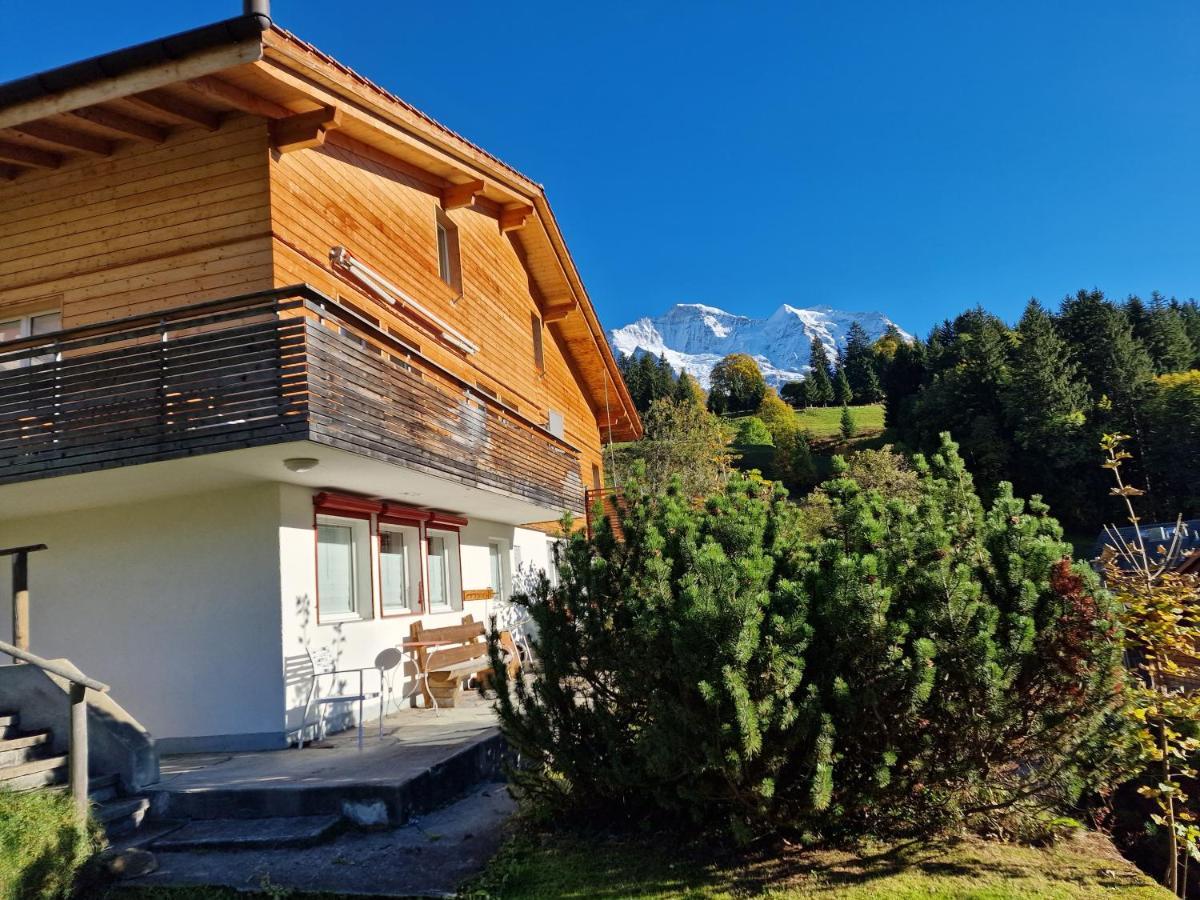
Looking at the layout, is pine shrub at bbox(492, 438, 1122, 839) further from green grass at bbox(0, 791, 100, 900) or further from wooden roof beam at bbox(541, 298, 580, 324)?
wooden roof beam at bbox(541, 298, 580, 324)

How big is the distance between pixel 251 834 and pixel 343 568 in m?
4.63

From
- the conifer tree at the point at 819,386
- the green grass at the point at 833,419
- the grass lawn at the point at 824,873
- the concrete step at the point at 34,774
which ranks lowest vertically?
the grass lawn at the point at 824,873

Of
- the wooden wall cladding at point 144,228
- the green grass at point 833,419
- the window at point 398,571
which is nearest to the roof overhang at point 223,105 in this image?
the wooden wall cladding at point 144,228

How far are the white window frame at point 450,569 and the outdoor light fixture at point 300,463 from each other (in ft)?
15.9

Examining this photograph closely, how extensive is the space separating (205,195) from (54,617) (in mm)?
5347

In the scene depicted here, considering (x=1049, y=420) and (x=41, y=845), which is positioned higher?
(x=1049, y=420)

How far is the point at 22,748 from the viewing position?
647 cm

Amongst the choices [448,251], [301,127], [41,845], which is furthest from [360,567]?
[448,251]

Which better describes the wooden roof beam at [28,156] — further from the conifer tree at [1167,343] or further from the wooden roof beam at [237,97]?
the conifer tree at [1167,343]

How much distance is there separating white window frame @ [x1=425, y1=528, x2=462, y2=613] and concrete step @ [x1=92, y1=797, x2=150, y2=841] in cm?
652

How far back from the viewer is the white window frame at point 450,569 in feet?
43.8

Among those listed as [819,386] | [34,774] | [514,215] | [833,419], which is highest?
[819,386]

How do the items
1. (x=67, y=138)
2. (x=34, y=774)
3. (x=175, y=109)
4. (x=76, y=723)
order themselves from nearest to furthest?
(x=76, y=723) < (x=34, y=774) < (x=175, y=109) < (x=67, y=138)

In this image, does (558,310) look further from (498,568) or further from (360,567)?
(360,567)
